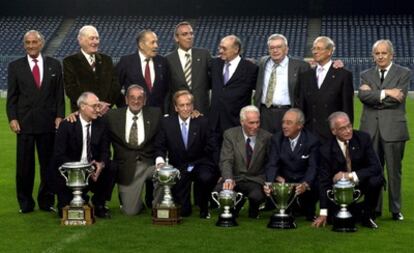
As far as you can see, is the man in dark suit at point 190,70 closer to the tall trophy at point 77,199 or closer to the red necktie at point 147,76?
the red necktie at point 147,76

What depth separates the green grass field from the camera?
7.11 m

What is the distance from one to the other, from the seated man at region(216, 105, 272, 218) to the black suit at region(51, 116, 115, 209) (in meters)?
1.05

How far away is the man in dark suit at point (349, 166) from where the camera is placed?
7.96 m

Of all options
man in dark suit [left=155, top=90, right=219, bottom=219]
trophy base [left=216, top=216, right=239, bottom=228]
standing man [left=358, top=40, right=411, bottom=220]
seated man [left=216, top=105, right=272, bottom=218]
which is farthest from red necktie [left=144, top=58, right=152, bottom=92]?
standing man [left=358, top=40, right=411, bottom=220]

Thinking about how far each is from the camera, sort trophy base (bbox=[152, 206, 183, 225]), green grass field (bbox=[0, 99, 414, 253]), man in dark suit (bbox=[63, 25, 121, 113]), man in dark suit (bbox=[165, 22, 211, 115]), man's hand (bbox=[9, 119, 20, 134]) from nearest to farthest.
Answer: green grass field (bbox=[0, 99, 414, 253]) < trophy base (bbox=[152, 206, 183, 225]) < man's hand (bbox=[9, 119, 20, 134]) < man in dark suit (bbox=[63, 25, 121, 113]) < man in dark suit (bbox=[165, 22, 211, 115])

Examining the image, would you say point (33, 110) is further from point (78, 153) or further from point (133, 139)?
point (133, 139)

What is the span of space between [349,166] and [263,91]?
1.31 meters

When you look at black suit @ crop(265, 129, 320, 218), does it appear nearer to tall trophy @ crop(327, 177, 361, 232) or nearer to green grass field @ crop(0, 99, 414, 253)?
green grass field @ crop(0, 99, 414, 253)

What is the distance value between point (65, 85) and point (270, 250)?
2.96m

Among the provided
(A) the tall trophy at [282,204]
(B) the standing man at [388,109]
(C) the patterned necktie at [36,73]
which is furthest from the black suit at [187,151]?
(B) the standing man at [388,109]

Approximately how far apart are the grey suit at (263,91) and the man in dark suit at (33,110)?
1.91 m

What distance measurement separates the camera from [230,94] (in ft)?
30.2

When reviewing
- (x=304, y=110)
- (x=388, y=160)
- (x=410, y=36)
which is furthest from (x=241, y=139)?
(x=410, y=36)

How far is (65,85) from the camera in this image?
8922 millimetres
